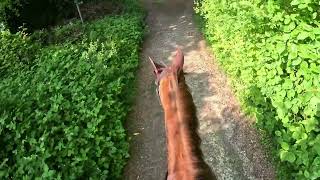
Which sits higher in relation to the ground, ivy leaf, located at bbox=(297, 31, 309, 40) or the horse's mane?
the horse's mane

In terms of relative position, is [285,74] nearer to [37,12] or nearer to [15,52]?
[15,52]

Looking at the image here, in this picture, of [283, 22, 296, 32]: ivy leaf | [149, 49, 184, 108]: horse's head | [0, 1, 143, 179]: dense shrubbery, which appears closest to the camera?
[149, 49, 184, 108]: horse's head

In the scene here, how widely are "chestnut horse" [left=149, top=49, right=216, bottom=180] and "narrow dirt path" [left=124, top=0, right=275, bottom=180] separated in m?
2.32

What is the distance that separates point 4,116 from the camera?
6793mm

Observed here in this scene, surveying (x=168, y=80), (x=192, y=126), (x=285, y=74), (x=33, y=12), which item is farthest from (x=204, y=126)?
(x=33, y=12)

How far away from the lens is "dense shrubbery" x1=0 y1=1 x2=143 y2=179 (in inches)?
240

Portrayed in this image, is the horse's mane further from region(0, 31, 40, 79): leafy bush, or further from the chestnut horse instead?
region(0, 31, 40, 79): leafy bush

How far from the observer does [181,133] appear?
3.14 meters

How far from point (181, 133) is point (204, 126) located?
4450 millimetres

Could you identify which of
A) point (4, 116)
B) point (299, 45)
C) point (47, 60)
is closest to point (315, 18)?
point (299, 45)

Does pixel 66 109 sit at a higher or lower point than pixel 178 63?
lower

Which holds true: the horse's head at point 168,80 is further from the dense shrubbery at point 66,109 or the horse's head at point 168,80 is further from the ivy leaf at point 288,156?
the dense shrubbery at point 66,109

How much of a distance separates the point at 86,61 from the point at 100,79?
1048 millimetres

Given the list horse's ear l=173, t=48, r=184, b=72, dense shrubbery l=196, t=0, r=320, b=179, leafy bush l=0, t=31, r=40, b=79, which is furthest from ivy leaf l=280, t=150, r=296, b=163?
leafy bush l=0, t=31, r=40, b=79
